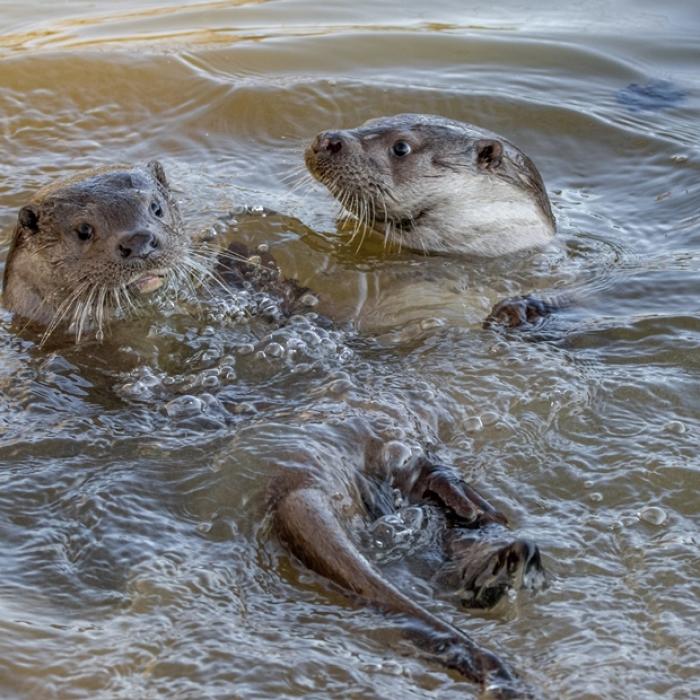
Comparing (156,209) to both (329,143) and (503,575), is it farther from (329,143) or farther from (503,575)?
(503,575)

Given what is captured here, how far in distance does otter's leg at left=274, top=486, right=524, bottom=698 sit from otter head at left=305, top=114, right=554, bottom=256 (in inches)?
80.4

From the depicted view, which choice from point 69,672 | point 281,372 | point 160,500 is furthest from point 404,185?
point 69,672

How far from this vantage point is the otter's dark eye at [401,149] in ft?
16.9

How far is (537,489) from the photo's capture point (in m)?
3.58

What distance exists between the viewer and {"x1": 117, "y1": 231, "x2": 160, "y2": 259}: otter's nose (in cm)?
420

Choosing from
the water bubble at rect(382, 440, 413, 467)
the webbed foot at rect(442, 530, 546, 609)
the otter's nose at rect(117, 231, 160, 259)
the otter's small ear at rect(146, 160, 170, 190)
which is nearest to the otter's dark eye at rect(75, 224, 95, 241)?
the otter's nose at rect(117, 231, 160, 259)

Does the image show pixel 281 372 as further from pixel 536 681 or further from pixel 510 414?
pixel 536 681

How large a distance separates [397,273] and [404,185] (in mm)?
345

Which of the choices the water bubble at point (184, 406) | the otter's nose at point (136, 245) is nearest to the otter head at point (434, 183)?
the otter's nose at point (136, 245)

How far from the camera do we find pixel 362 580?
2971 millimetres

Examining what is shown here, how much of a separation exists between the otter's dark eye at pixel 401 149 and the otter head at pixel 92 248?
3.19ft

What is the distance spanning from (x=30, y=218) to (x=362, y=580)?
6.64ft

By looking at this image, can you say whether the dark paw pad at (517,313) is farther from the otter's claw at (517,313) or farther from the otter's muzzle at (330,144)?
the otter's muzzle at (330,144)

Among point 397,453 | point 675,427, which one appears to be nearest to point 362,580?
point 397,453
